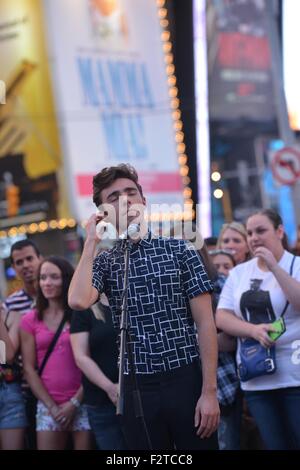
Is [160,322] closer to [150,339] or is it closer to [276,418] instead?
[150,339]

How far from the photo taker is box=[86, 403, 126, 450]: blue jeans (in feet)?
19.1

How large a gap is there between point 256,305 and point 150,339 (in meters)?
1.35

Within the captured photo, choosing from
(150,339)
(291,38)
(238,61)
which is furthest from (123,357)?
(291,38)

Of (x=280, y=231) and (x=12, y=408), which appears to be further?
(x=12, y=408)

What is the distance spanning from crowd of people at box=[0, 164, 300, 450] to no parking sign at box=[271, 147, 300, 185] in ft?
11.1

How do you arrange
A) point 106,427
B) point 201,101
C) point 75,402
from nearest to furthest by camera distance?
point 106,427
point 75,402
point 201,101

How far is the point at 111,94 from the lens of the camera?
19.9m

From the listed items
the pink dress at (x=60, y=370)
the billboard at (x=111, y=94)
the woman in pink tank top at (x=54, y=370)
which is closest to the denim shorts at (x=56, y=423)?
the woman in pink tank top at (x=54, y=370)

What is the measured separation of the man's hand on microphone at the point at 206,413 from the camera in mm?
3971

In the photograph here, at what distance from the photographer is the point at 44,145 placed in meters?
19.1

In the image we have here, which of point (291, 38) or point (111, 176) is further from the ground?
point (291, 38)

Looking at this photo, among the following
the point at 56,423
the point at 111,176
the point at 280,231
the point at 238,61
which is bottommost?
the point at 56,423

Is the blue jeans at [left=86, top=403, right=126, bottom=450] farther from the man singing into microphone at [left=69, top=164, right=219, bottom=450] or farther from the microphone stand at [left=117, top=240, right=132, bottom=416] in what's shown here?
the microphone stand at [left=117, top=240, right=132, bottom=416]
